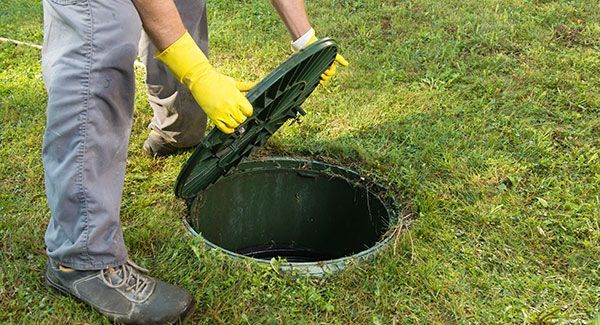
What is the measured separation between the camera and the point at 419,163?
→ 3.08 meters

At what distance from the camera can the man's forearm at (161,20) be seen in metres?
2.01

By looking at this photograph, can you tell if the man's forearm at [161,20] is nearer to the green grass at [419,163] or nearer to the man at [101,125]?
the man at [101,125]

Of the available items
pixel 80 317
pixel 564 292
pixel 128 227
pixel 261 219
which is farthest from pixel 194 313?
pixel 564 292

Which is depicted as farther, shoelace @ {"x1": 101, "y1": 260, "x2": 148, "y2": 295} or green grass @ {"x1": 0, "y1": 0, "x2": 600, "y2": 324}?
green grass @ {"x1": 0, "y1": 0, "x2": 600, "y2": 324}

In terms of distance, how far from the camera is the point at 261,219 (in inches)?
127

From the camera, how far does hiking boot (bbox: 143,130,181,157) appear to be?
3084 millimetres

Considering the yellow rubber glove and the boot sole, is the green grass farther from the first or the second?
the yellow rubber glove

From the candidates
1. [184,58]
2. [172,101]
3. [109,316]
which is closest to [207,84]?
[184,58]

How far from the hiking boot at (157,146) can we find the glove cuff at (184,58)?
1021 millimetres

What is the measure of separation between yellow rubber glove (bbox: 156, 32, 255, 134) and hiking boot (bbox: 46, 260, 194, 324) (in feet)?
1.87

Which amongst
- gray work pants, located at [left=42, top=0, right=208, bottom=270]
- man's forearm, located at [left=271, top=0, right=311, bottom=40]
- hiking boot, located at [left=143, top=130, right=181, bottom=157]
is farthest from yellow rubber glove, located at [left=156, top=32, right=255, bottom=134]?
hiking boot, located at [left=143, top=130, right=181, bottom=157]

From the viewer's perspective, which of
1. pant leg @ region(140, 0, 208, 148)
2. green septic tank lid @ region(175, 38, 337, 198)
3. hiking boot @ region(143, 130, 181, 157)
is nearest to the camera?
green septic tank lid @ region(175, 38, 337, 198)

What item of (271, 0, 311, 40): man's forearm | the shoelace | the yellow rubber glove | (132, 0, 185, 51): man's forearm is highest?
(132, 0, 185, 51): man's forearm

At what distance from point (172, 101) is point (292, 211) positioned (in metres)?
0.77
